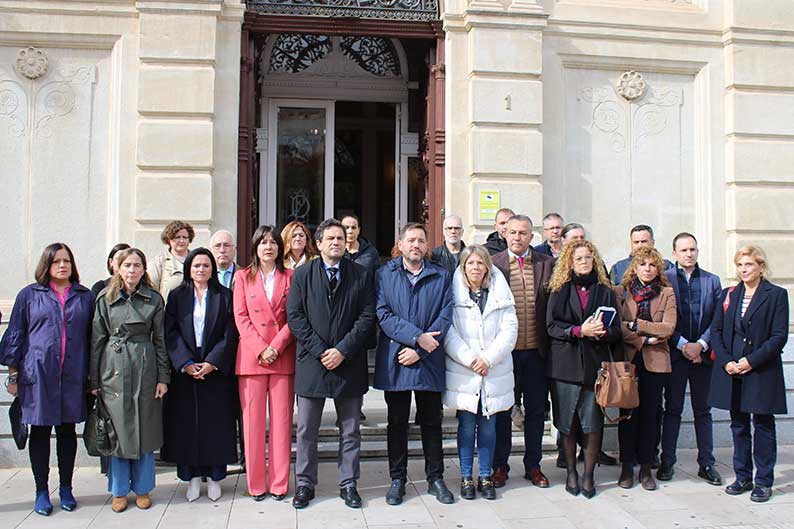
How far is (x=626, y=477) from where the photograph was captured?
610 cm

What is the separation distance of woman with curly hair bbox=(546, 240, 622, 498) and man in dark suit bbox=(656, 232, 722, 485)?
2.51 ft

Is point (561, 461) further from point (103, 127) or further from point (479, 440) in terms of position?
point (103, 127)

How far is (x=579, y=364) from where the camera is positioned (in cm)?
584

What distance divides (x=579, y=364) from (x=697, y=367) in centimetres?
128

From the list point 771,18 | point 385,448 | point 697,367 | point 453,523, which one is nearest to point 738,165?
point 771,18

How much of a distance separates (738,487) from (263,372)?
3.85 m

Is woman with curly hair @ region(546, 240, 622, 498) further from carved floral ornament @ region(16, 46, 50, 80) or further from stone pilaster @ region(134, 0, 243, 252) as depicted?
carved floral ornament @ region(16, 46, 50, 80)

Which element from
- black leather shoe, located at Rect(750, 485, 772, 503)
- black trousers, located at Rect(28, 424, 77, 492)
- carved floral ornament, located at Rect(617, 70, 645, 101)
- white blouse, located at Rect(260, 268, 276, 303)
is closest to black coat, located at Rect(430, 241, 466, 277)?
white blouse, located at Rect(260, 268, 276, 303)

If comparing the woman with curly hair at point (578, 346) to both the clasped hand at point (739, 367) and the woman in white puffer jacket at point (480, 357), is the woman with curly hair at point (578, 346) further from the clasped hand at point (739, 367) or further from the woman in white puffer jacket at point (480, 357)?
the clasped hand at point (739, 367)

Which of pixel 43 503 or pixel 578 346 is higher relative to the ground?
pixel 578 346

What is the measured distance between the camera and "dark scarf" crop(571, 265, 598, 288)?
19.3 ft

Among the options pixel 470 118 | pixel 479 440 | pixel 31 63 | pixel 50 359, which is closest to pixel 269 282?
pixel 50 359

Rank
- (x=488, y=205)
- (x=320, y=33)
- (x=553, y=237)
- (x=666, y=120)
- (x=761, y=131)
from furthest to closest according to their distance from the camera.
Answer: (x=666, y=120) < (x=761, y=131) < (x=320, y=33) < (x=488, y=205) < (x=553, y=237)

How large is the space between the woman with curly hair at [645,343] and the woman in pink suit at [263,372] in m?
2.72
